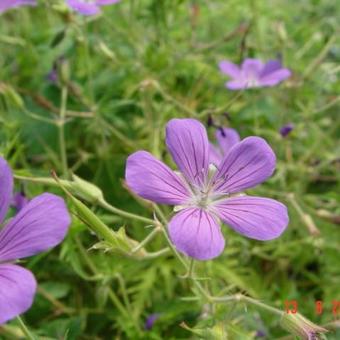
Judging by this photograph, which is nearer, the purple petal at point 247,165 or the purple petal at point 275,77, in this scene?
the purple petal at point 247,165

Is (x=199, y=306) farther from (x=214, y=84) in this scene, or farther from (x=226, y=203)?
(x=214, y=84)

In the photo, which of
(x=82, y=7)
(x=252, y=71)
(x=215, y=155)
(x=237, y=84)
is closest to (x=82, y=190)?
(x=215, y=155)

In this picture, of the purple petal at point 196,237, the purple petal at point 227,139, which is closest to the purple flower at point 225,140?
the purple petal at point 227,139

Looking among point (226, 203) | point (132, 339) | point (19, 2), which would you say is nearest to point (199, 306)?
point (132, 339)

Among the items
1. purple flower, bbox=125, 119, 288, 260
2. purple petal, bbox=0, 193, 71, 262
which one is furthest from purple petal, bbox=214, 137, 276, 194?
purple petal, bbox=0, 193, 71, 262

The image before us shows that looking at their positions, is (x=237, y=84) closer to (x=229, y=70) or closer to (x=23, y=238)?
(x=229, y=70)

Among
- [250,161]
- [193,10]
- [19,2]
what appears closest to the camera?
[250,161]

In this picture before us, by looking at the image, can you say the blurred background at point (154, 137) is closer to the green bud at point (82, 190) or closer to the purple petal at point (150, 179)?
the green bud at point (82, 190)
